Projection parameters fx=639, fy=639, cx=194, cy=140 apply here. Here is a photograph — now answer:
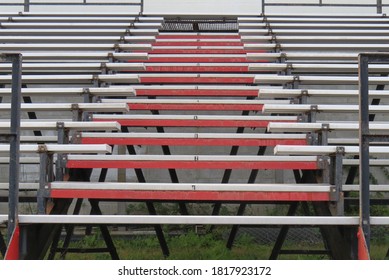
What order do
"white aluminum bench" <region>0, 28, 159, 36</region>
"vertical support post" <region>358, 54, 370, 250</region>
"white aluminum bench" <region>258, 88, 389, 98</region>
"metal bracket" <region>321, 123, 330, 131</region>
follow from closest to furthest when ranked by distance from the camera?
"vertical support post" <region>358, 54, 370, 250</region>
"metal bracket" <region>321, 123, 330, 131</region>
"white aluminum bench" <region>258, 88, 389, 98</region>
"white aluminum bench" <region>0, 28, 159, 36</region>

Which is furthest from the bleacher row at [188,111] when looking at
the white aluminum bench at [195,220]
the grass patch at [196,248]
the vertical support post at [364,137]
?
the grass patch at [196,248]

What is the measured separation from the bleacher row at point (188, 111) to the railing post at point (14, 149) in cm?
8

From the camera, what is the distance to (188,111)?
524cm

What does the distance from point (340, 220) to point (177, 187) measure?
0.78 metres

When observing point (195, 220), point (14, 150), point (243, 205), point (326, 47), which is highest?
point (326, 47)

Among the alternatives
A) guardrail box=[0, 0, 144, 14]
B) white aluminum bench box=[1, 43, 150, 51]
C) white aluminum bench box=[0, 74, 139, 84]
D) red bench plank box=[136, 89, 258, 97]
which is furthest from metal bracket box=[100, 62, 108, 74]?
guardrail box=[0, 0, 144, 14]

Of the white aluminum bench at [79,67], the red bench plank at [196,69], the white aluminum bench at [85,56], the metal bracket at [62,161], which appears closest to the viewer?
the metal bracket at [62,161]

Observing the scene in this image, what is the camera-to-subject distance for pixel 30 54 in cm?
520

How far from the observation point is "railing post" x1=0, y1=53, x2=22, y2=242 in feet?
7.65

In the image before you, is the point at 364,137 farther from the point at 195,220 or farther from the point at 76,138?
the point at 76,138

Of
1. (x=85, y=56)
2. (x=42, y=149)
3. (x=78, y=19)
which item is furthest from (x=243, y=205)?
(x=78, y=19)

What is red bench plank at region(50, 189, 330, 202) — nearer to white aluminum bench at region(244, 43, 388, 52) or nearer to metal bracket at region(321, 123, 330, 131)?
metal bracket at region(321, 123, 330, 131)

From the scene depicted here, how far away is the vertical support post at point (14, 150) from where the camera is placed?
2332 millimetres

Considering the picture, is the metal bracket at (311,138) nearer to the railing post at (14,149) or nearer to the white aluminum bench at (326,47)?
the railing post at (14,149)
